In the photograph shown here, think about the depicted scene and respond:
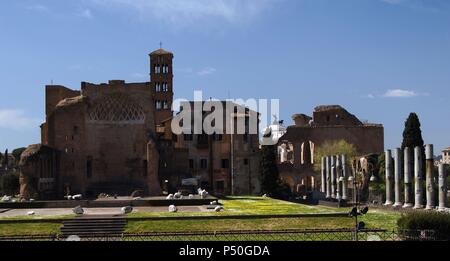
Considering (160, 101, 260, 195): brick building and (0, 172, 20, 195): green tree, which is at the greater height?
(160, 101, 260, 195): brick building

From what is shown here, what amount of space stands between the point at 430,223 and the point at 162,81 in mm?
55078

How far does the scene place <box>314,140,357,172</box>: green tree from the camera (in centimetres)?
6662

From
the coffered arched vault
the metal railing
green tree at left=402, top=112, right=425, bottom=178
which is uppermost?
the coffered arched vault

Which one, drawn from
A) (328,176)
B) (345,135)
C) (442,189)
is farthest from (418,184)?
(345,135)

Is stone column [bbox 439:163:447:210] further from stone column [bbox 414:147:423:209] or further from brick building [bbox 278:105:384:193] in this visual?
brick building [bbox 278:105:384:193]

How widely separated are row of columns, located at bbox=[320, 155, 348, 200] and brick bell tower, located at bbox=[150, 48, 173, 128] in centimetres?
2363

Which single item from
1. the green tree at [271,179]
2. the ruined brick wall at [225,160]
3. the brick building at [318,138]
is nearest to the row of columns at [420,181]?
the green tree at [271,179]

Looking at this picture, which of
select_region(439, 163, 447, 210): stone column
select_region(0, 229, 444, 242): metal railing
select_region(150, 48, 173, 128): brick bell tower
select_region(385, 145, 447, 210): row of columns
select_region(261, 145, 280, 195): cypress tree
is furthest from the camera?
select_region(150, 48, 173, 128): brick bell tower

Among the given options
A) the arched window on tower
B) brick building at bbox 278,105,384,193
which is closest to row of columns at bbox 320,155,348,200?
brick building at bbox 278,105,384,193

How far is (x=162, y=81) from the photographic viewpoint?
75.1 metres

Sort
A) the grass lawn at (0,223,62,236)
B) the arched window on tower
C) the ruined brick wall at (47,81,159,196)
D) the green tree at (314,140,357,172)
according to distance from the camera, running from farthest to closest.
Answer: the arched window on tower < the green tree at (314,140,357,172) < the ruined brick wall at (47,81,159,196) < the grass lawn at (0,223,62,236)

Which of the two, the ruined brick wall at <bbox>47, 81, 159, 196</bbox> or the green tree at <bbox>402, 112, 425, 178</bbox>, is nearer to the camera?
the green tree at <bbox>402, 112, 425, 178</bbox>

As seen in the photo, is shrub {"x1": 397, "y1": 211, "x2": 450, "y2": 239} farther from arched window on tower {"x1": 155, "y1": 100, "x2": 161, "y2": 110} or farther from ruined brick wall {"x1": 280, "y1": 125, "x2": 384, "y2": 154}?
arched window on tower {"x1": 155, "y1": 100, "x2": 161, "y2": 110}

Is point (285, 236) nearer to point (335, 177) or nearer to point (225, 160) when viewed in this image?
point (335, 177)
